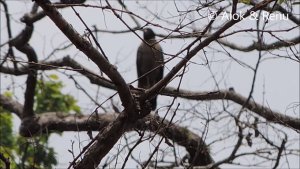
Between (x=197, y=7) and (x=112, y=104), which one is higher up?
(x=112, y=104)

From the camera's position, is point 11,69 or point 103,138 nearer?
point 103,138

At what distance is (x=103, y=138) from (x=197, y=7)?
27.9 inches

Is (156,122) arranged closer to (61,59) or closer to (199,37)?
(199,37)

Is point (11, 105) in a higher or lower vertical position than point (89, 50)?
higher

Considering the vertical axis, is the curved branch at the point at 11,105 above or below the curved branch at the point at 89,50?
above

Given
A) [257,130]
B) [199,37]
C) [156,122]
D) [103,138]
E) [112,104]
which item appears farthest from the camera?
[112,104]

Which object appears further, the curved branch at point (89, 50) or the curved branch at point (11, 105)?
the curved branch at point (11, 105)

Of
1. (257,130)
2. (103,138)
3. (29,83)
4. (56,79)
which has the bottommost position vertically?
(103,138)

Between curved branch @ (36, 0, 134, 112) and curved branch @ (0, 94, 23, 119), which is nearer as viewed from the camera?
curved branch @ (36, 0, 134, 112)

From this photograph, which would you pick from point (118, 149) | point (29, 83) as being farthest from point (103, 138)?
point (29, 83)

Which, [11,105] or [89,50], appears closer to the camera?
[89,50]

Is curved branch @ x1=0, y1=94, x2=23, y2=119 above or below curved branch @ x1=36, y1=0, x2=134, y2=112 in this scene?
above

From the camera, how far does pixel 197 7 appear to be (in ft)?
8.86

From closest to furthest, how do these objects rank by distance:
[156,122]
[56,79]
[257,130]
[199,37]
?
[199,37]
[156,122]
[257,130]
[56,79]
